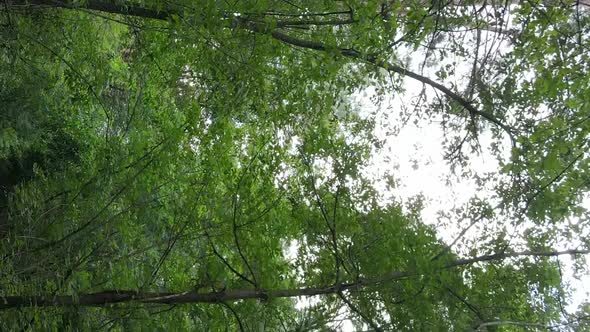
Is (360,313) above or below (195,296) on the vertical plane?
below

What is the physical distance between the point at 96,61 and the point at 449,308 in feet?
18.7

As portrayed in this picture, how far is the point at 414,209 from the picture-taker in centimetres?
613

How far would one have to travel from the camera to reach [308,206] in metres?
5.17

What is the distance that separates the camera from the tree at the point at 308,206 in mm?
4488

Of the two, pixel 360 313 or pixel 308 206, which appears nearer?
pixel 360 313

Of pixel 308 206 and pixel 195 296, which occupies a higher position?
pixel 308 206

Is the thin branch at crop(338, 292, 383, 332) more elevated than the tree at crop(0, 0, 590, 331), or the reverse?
the tree at crop(0, 0, 590, 331)

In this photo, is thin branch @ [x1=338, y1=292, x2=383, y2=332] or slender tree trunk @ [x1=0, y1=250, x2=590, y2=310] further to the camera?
slender tree trunk @ [x1=0, y1=250, x2=590, y2=310]

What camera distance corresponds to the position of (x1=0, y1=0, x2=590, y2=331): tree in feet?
14.7

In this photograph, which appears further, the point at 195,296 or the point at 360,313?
the point at 195,296

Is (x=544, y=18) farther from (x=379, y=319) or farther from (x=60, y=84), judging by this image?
(x=60, y=84)


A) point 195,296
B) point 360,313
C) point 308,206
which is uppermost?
point 308,206

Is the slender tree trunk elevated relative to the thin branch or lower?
elevated

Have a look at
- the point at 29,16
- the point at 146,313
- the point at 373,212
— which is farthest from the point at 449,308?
the point at 29,16
